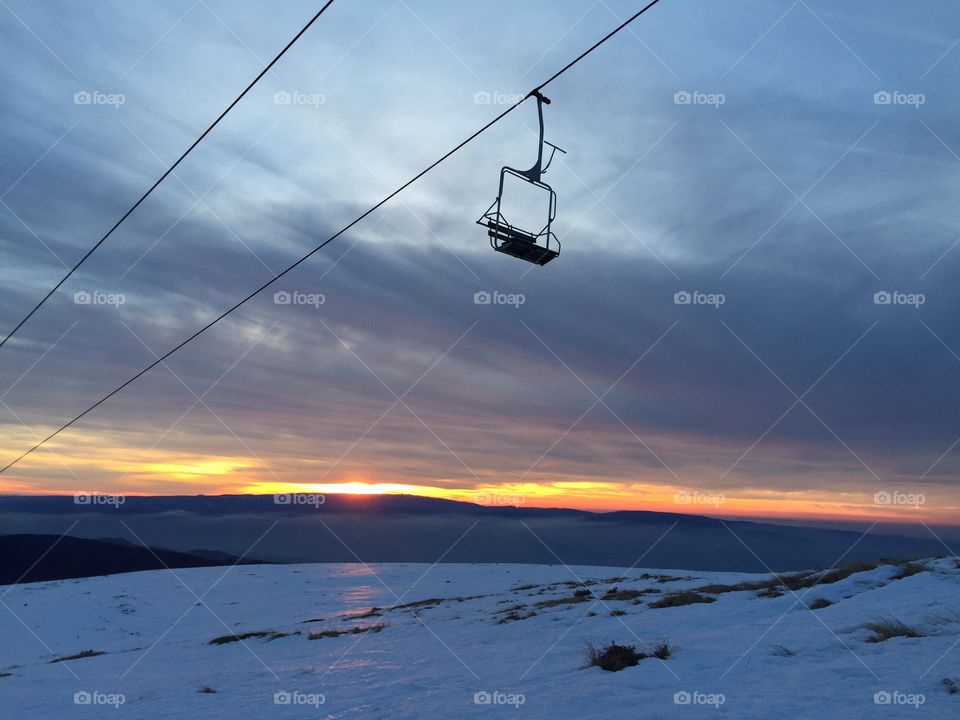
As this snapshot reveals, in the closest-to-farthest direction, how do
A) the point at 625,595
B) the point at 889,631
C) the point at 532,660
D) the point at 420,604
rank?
the point at 889,631
the point at 532,660
the point at 625,595
the point at 420,604

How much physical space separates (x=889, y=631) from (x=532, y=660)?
6941 mm

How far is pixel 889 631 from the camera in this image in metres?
11.7

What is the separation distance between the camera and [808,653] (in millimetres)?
11398

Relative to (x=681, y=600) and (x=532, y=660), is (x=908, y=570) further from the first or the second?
(x=532, y=660)

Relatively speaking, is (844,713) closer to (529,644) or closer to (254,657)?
(529,644)

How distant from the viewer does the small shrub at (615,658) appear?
38.8 ft

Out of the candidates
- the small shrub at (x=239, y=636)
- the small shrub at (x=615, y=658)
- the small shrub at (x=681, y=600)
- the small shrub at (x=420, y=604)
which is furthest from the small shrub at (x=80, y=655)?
the small shrub at (x=681, y=600)

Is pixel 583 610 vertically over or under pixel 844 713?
over

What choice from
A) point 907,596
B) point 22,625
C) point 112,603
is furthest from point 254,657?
point 112,603

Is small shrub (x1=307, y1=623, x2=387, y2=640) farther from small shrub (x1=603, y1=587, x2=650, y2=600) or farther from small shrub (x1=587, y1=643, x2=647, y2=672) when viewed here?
small shrub (x1=587, y1=643, x2=647, y2=672)

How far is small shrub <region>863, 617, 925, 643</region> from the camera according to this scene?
1158 cm

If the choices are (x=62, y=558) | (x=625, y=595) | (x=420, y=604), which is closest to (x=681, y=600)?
(x=625, y=595)

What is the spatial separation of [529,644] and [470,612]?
30.1 feet

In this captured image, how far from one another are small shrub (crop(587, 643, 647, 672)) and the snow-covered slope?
0.20 meters
